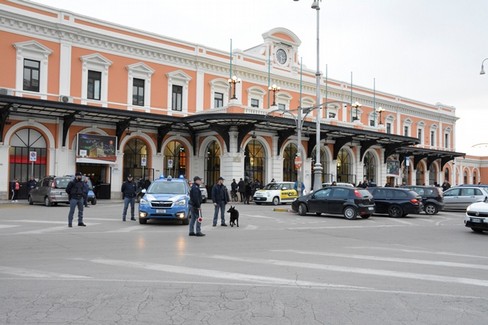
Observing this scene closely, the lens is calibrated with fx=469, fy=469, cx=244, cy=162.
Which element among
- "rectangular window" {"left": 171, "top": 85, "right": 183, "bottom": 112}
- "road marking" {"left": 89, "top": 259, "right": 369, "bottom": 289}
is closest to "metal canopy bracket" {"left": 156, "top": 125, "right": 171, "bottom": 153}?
"rectangular window" {"left": 171, "top": 85, "right": 183, "bottom": 112}

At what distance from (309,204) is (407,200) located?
489 cm

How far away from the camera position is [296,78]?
47.2 metres

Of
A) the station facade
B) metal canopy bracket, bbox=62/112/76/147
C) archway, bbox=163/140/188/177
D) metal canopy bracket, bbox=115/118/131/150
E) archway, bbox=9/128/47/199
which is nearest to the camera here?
archway, bbox=9/128/47/199

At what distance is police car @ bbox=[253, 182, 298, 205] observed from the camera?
31.8 metres

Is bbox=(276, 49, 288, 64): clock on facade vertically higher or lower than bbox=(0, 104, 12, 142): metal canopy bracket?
higher

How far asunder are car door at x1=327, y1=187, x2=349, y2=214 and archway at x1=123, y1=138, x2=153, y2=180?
17794 mm

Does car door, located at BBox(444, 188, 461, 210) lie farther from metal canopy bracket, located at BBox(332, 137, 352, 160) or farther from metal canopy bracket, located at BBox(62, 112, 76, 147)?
metal canopy bracket, located at BBox(62, 112, 76, 147)

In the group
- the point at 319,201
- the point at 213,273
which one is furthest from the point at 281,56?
the point at 213,273

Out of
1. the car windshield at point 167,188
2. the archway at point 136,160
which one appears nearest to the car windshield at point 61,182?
the archway at point 136,160

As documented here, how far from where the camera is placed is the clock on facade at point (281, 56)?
46.1 m

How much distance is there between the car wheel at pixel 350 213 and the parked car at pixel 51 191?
15044 millimetres

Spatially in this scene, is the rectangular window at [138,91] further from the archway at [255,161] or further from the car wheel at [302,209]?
the car wheel at [302,209]

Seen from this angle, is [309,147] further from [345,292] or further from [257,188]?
[345,292]

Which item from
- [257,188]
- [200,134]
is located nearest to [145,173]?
[200,134]
